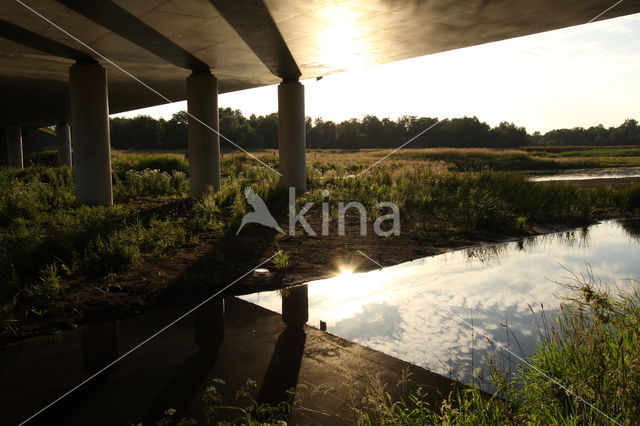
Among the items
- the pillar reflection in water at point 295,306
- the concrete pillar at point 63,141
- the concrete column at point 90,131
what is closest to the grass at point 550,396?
the pillar reflection in water at point 295,306

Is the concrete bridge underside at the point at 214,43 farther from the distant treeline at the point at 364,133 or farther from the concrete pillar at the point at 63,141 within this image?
the distant treeline at the point at 364,133

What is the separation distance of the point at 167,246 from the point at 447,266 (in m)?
5.66

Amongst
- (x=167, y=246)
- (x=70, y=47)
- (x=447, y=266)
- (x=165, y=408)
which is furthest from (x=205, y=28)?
(x=165, y=408)

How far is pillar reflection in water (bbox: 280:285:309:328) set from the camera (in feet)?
20.1

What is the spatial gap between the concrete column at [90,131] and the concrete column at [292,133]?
6.31 m

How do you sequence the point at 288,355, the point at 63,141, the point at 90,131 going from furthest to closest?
the point at 63,141, the point at 90,131, the point at 288,355

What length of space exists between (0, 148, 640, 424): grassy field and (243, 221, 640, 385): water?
68 centimetres

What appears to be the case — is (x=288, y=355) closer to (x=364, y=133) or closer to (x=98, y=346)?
(x=98, y=346)

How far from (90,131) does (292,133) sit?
276 inches

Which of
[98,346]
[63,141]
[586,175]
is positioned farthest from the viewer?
[63,141]

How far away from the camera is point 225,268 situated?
8289 millimetres

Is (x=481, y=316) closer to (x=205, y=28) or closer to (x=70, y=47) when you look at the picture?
(x=205, y=28)

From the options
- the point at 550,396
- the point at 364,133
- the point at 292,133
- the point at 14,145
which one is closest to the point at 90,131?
the point at 292,133

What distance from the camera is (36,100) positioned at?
25.2m
